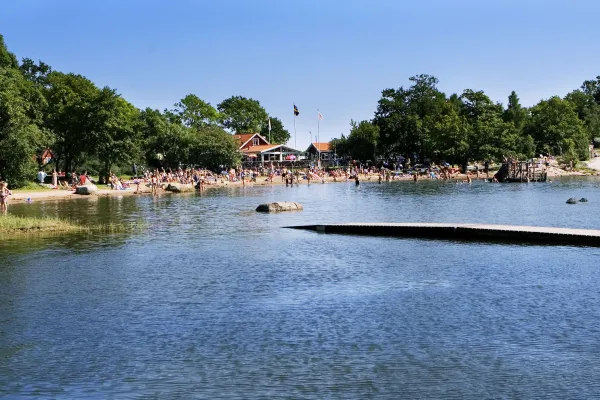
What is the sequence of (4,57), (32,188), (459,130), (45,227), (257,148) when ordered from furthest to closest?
(257,148)
(459,130)
(4,57)
(32,188)
(45,227)

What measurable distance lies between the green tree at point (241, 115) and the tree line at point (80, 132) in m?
28.7

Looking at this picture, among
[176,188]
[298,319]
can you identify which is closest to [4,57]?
[176,188]

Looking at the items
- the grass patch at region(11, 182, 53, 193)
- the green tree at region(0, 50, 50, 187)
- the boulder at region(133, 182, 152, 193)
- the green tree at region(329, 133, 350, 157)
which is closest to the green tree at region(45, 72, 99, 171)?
the grass patch at region(11, 182, 53, 193)

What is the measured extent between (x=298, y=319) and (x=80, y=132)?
60.5 meters

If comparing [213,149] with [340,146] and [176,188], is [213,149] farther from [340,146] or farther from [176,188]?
[340,146]

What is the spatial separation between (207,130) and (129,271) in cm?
8515

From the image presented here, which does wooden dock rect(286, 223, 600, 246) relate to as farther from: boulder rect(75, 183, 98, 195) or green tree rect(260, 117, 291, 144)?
green tree rect(260, 117, 291, 144)

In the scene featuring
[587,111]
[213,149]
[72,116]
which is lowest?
[213,149]

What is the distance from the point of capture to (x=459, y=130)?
369ft

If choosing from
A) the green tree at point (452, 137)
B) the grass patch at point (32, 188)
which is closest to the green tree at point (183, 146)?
the grass patch at point (32, 188)

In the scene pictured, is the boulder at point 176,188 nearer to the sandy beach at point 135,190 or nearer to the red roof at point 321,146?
the sandy beach at point 135,190

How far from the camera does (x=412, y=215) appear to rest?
42969 millimetres

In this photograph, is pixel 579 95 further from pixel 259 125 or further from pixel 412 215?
pixel 412 215

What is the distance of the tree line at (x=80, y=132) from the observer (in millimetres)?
57312
